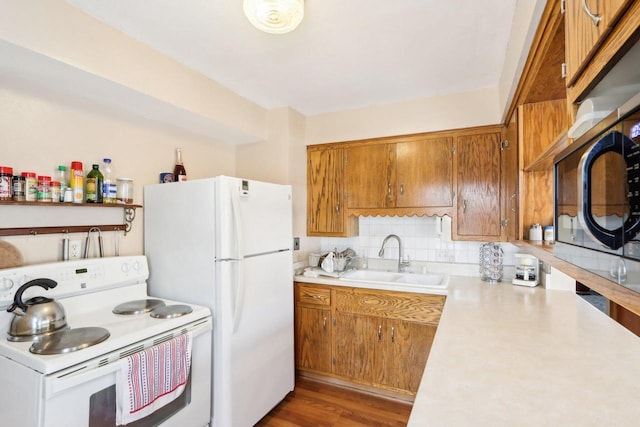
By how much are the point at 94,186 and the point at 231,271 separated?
939 millimetres

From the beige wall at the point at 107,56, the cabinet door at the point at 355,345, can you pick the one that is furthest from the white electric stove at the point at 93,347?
the cabinet door at the point at 355,345

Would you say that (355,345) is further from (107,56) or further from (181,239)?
(107,56)

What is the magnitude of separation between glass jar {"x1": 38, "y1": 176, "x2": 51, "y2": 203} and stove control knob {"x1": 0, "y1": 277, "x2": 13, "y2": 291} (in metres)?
0.41

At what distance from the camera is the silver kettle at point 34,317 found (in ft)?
4.42

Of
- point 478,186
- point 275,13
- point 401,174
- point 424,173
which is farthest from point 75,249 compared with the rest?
point 478,186

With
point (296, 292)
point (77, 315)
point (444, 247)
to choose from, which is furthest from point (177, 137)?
point (444, 247)

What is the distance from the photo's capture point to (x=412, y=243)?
2963mm

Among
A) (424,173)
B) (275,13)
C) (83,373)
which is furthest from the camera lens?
(424,173)

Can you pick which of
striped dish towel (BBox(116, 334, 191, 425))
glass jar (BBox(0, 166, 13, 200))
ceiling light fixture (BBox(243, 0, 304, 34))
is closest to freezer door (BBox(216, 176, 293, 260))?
striped dish towel (BBox(116, 334, 191, 425))

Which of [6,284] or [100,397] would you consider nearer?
[100,397]

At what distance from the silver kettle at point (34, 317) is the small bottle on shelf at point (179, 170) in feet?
3.55

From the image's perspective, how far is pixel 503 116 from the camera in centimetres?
232

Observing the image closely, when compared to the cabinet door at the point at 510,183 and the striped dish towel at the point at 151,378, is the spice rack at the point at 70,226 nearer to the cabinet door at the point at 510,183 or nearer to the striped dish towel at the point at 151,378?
the striped dish towel at the point at 151,378

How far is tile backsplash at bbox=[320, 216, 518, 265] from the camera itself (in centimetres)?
276
